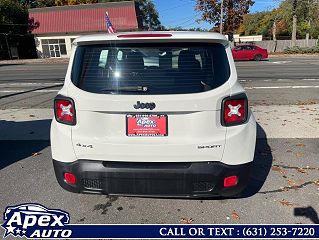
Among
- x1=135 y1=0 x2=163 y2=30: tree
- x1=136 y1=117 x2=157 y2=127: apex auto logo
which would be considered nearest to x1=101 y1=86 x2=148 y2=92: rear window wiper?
x1=136 y1=117 x2=157 y2=127: apex auto logo

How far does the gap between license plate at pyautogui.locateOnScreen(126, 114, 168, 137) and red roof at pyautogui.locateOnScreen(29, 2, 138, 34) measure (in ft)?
117

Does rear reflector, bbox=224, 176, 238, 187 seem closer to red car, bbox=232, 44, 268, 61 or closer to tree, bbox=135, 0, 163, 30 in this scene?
red car, bbox=232, 44, 268, 61

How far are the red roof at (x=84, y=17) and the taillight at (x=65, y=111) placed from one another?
35.4 m

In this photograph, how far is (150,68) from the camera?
2.81 metres

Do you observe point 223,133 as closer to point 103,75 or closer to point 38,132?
point 103,75

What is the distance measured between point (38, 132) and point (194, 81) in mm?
4382

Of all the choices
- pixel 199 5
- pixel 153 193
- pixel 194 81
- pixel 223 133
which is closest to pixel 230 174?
pixel 223 133

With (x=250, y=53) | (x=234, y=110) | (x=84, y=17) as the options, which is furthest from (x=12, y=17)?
(x=234, y=110)

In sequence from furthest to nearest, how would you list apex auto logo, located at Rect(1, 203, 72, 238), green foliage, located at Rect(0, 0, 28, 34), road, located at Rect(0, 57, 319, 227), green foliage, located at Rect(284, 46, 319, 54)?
green foliage, located at Rect(0, 0, 28, 34)
green foliage, located at Rect(284, 46, 319, 54)
road, located at Rect(0, 57, 319, 227)
apex auto logo, located at Rect(1, 203, 72, 238)

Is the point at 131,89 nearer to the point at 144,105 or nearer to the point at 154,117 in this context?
the point at 144,105

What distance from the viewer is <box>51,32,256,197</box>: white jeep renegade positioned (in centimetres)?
269

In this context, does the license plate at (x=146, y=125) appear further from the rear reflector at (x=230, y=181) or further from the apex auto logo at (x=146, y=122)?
the rear reflector at (x=230, y=181)

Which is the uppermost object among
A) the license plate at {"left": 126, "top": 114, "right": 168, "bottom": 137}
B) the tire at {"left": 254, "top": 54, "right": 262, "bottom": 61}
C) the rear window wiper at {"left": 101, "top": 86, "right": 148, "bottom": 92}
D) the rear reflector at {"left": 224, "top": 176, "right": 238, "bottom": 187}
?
the rear window wiper at {"left": 101, "top": 86, "right": 148, "bottom": 92}

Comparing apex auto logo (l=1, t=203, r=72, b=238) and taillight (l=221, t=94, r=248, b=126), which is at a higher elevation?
taillight (l=221, t=94, r=248, b=126)
